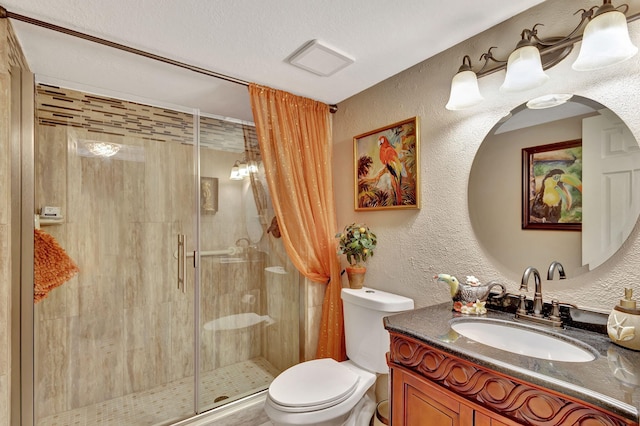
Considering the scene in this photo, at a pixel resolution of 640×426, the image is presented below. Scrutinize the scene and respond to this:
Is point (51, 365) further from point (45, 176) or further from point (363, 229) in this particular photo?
point (363, 229)

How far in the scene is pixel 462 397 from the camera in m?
0.97

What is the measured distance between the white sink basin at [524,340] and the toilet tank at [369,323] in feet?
1.48

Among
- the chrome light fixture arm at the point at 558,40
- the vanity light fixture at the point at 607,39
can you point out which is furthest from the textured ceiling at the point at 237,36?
the vanity light fixture at the point at 607,39

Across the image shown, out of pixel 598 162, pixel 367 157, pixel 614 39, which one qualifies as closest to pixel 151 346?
pixel 367 157

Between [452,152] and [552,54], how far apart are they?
0.55 m

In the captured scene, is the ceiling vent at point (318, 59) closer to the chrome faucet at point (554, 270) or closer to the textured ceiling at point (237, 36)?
the textured ceiling at point (237, 36)

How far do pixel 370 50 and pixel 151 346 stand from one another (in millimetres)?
2563

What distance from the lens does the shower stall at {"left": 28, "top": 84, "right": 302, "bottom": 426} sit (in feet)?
6.86

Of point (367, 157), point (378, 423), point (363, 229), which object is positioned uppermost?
point (367, 157)

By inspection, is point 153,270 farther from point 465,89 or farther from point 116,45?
point 465,89

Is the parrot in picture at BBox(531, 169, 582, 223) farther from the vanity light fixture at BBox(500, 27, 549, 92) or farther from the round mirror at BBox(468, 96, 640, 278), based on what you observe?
the vanity light fixture at BBox(500, 27, 549, 92)

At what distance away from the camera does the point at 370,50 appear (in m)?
1.65

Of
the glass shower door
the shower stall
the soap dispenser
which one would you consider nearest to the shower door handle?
the shower stall

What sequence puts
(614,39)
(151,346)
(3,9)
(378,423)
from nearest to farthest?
(614,39), (3,9), (378,423), (151,346)
